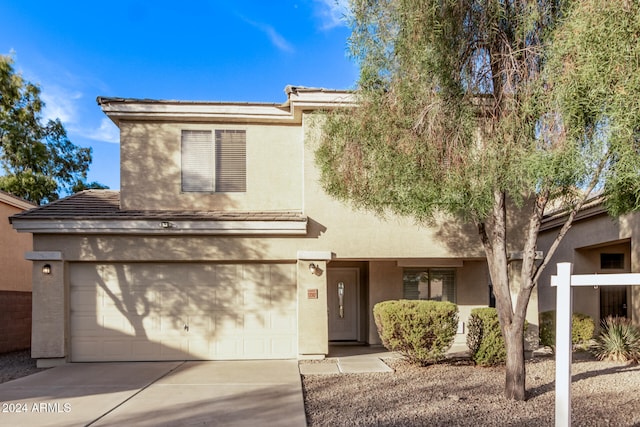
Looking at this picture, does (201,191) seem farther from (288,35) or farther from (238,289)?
(288,35)

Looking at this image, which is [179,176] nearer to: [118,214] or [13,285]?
[118,214]

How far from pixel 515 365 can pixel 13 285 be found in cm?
1350

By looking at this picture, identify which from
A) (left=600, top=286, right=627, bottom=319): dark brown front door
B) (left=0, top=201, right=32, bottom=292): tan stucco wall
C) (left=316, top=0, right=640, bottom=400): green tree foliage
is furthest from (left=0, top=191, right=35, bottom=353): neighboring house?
(left=600, top=286, right=627, bottom=319): dark brown front door

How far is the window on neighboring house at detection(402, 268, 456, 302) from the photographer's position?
40.1 feet

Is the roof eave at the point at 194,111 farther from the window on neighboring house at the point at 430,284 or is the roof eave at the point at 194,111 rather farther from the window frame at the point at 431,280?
the window on neighboring house at the point at 430,284

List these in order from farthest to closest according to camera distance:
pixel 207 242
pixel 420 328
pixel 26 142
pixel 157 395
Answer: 1. pixel 26 142
2. pixel 207 242
3. pixel 420 328
4. pixel 157 395

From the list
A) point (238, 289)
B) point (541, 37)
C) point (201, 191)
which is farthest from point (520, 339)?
point (201, 191)

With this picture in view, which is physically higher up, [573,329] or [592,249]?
[592,249]

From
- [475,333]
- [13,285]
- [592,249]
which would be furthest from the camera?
[592,249]

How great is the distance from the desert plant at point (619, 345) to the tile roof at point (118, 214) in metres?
7.60

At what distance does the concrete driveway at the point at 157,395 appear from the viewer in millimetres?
6016

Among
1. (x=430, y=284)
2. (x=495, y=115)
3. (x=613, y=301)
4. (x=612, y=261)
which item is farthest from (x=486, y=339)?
(x=612, y=261)

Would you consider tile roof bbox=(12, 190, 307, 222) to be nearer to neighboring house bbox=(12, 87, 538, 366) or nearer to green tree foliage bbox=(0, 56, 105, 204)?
neighboring house bbox=(12, 87, 538, 366)

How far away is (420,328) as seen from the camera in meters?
8.73
